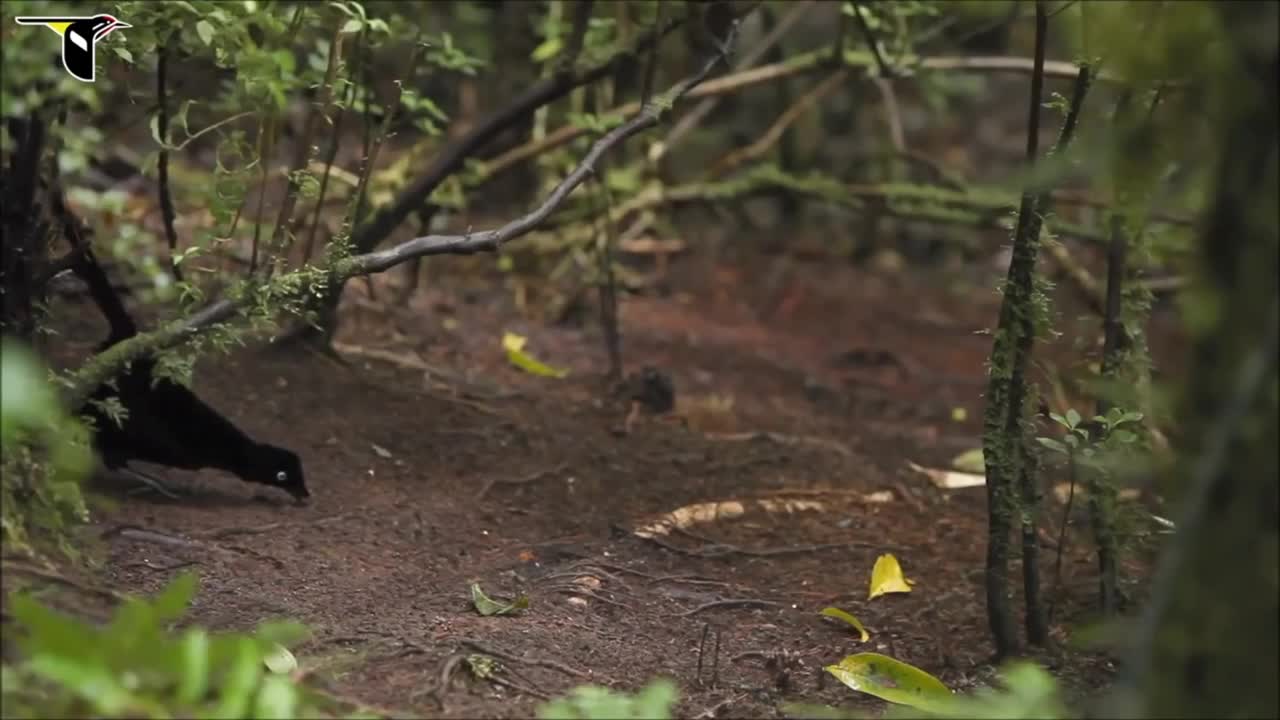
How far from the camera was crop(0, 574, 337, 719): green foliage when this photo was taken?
1653 mm

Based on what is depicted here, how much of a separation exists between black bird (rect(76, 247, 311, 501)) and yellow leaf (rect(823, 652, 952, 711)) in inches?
52.9

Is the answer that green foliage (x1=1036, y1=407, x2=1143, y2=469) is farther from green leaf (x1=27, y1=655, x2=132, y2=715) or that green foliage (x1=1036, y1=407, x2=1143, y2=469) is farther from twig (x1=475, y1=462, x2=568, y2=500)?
green leaf (x1=27, y1=655, x2=132, y2=715)

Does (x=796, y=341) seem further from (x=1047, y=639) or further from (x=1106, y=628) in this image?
(x=1106, y=628)

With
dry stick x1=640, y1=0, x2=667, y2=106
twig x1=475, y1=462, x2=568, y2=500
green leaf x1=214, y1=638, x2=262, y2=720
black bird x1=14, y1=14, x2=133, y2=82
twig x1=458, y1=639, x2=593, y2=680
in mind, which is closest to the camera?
green leaf x1=214, y1=638, x2=262, y2=720

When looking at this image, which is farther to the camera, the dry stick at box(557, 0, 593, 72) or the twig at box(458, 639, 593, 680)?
the dry stick at box(557, 0, 593, 72)

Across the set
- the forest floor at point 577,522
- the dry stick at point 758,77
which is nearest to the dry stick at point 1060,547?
the forest floor at point 577,522

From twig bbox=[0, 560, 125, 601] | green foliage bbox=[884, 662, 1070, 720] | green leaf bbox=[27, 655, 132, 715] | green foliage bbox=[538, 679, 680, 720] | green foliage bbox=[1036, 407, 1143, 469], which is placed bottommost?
twig bbox=[0, 560, 125, 601]

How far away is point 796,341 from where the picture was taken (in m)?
5.82

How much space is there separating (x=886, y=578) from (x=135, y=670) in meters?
1.88

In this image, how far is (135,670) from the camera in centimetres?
171

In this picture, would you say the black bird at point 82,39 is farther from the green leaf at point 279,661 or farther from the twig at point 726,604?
the twig at point 726,604

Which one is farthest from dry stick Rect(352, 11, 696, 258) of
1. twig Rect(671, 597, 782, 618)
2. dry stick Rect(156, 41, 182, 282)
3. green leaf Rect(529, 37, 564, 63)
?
twig Rect(671, 597, 782, 618)

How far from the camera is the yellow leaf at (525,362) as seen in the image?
4688 millimetres

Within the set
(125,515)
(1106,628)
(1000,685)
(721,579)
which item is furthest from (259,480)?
(1106,628)
